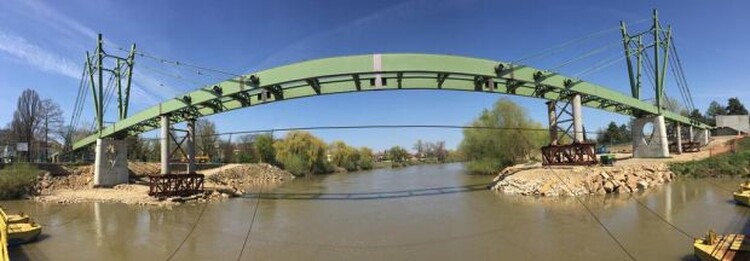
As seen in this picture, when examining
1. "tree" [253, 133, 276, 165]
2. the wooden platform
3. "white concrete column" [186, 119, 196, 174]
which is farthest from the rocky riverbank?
"tree" [253, 133, 276, 165]

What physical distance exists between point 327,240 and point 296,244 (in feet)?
3.08

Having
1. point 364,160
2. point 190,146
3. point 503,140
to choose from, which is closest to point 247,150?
point 364,160

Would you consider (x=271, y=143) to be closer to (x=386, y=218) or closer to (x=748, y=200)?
(x=386, y=218)

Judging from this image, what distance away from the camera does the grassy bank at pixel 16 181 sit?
27531 mm

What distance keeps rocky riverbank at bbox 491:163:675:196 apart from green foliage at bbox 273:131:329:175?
4282 centimetres

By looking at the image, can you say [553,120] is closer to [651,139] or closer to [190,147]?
[651,139]

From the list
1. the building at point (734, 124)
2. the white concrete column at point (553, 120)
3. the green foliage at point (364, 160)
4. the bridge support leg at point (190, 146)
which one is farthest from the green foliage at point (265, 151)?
the building at point (734, 124)

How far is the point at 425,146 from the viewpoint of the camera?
160 metres

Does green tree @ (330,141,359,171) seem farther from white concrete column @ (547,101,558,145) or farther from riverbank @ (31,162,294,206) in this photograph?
white concrete column @ (547,101,558,145)

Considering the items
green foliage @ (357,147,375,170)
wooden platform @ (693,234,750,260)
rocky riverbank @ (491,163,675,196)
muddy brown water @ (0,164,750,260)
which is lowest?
muddy brown water @ (0,164,750,260)

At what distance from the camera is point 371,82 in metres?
21.2

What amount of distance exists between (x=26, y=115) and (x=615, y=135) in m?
102

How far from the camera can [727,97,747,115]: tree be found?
286ft

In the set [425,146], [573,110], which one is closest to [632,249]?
[573,110]
